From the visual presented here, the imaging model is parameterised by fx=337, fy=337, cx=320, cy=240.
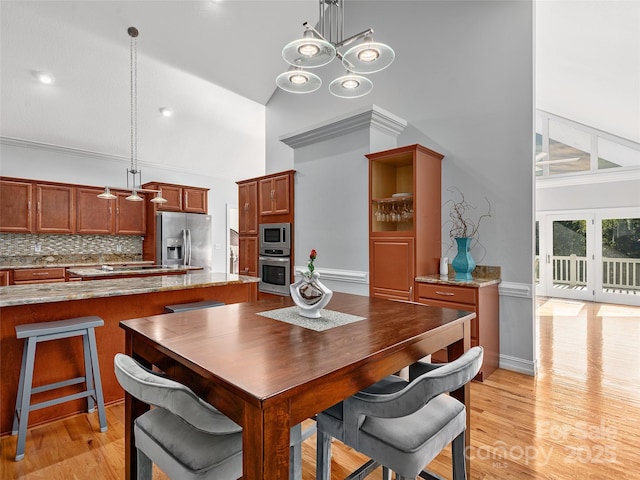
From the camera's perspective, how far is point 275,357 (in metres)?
1.10

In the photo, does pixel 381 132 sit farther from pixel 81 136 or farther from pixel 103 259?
pixel 103 259

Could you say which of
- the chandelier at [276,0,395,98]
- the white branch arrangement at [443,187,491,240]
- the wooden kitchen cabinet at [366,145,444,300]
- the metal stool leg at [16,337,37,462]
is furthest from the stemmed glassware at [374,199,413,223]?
the metal stool leg at [16,337,37,462]

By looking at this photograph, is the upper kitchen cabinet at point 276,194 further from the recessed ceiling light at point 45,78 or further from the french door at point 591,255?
the french door at point 591,255

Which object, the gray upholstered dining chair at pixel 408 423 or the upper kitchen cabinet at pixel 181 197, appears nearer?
the gray upholstered dining chair at pixel 408 423

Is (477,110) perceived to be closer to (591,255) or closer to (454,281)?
(454,281)

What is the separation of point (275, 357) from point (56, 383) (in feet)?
6.48

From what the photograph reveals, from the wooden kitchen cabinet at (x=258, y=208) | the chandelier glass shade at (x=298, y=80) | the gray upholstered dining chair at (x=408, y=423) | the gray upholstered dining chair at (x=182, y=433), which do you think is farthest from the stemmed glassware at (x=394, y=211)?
the gray upholstered dining chair at (x=182, y=433)

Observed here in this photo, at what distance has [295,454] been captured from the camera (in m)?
1.32

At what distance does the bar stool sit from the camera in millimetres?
1959

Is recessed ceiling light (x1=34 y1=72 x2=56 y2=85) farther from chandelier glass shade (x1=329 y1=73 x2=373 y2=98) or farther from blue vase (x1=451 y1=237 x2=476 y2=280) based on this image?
blue vase (x1=451 y1=237 x2=476 y2=280)

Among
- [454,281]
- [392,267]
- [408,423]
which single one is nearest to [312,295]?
[408,423]

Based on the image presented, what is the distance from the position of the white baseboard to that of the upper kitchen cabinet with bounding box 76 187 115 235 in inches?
236

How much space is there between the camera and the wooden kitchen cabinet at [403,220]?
3.37 meters

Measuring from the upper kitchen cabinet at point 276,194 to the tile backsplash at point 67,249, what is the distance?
283 cm
